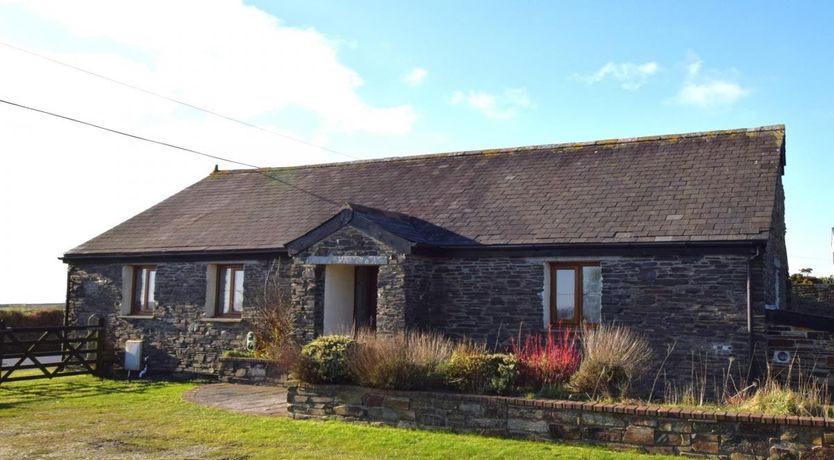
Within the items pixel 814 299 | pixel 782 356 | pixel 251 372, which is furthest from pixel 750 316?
pixel 251 372

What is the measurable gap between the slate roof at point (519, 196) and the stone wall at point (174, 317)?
27.6 inches

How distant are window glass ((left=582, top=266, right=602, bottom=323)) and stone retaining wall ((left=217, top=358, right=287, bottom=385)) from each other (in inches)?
263

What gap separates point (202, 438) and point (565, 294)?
816 cm

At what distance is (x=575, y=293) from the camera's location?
50.5ft

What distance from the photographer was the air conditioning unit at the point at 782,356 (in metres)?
→ 13.4

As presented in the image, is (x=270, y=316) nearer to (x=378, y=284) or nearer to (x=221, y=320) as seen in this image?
(x=221, y=320)

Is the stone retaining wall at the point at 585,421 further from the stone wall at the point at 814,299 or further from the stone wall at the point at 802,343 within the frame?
the stone wall at the point at 814,299

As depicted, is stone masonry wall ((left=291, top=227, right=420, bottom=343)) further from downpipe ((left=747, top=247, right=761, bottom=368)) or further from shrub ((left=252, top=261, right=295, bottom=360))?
downpipe ((left=747, top=247, right=761, bottom=368))

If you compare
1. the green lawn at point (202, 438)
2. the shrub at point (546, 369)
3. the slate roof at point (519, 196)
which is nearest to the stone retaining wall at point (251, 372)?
the green lawn at point (202, 438)

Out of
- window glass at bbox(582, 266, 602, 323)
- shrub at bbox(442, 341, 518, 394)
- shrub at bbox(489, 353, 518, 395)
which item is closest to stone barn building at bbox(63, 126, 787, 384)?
window glass at bbox(582, 266, 602, 323)

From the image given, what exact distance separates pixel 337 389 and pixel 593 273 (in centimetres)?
626

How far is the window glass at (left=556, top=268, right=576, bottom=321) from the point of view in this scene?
15414mm

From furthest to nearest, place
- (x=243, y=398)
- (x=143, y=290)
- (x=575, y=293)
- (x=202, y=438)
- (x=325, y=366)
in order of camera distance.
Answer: (x=143, y=290) → (x=575, y=293) → (x=243, y=398) → (x=325, y=366) → (x=202, y=438)

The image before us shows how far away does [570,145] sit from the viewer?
19.9m
